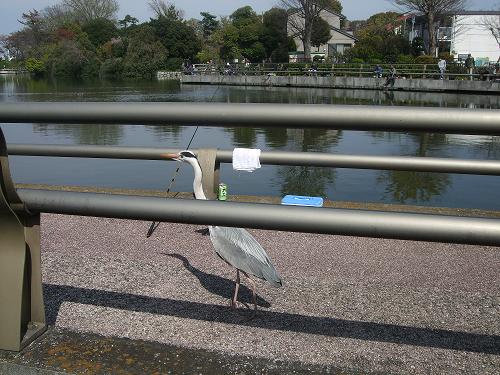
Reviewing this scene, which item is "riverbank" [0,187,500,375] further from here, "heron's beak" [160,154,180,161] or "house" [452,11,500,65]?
"house" [452,11,500,65]

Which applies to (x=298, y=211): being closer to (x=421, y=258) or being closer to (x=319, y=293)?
(x=319, y=293)

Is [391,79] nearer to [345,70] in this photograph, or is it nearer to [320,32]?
[345,70]

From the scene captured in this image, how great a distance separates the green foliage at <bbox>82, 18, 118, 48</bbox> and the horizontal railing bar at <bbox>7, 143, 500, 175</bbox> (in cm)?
9713

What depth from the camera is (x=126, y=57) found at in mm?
82062

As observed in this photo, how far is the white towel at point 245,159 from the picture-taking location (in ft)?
11.9

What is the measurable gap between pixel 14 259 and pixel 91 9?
4604 inches

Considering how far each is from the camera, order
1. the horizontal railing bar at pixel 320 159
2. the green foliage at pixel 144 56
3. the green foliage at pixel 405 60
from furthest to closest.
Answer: the green foliage at pixel 144 56, the green foliage at pixel 405 60, the horizontal railing bar at pixel 320 159

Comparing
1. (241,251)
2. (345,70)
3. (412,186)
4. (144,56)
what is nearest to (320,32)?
(144,56)

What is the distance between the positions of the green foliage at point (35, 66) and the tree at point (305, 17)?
42.7 metres

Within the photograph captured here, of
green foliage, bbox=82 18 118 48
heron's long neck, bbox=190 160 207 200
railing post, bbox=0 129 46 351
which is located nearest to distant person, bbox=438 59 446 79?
heron's long neck, bbox=190 160 207 200

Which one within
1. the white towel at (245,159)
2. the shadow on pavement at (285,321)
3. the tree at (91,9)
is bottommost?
the shadow on pavement at (285,321)

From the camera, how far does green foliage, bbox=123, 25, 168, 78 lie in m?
80.1

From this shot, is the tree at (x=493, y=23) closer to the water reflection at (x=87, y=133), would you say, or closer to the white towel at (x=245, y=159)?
the water reflection at (x=87, y=133)

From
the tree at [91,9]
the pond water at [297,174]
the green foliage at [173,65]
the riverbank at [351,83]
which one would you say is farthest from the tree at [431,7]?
the tree at [91,9]
